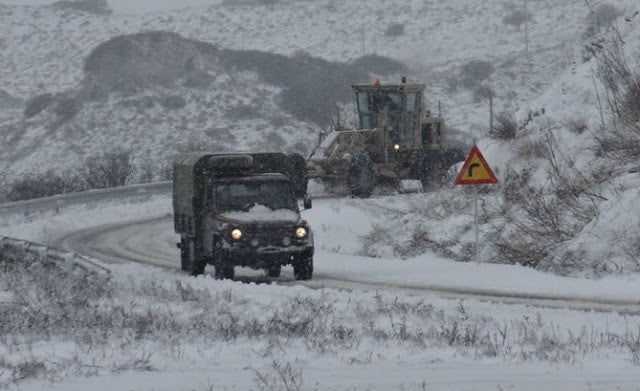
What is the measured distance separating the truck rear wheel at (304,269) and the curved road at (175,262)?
158mm

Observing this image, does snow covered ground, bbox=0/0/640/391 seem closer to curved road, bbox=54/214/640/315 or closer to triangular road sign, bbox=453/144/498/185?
curved road, bbox=54/214/640/315

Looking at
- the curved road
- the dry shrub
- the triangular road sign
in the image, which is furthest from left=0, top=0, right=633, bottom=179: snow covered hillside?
the triangular road sign

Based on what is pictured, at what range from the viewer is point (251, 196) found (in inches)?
711

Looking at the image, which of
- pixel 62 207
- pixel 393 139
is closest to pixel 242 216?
pixel 62 207

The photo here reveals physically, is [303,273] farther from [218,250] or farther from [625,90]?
[625,90]

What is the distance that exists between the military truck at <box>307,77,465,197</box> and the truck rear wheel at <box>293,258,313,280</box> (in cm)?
1707

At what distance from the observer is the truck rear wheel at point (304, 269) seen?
17.8 metres

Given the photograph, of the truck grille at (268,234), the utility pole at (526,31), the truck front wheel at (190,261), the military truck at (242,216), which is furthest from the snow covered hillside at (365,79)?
the truck front wheel at (190,261)

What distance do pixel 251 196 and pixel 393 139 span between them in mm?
19639

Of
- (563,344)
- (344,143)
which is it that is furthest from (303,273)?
(344,143)

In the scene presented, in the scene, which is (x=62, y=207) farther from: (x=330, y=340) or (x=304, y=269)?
(x=330, y=340)

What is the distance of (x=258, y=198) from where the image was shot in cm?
1803

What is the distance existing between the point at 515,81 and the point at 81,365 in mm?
63660

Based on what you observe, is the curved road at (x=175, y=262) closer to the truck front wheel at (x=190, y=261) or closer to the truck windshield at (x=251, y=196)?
the truck front wheel at (x=190, y=261)
